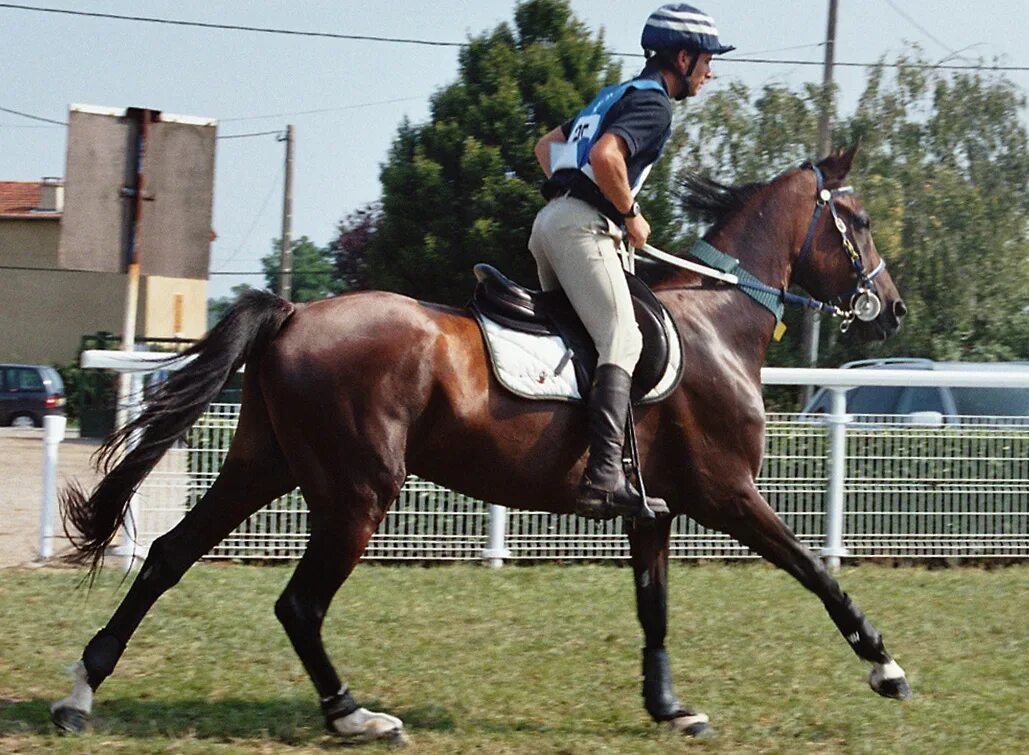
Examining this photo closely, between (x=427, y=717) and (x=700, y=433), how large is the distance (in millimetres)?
1619

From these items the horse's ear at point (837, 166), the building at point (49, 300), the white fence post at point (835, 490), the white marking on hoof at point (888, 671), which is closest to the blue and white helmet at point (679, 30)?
the horse's ear at point (837, 166)

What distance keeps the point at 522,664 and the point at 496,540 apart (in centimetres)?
299

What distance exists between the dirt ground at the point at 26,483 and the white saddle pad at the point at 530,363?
6.28 feet

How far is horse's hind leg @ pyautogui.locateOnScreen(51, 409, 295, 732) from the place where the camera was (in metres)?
5.35

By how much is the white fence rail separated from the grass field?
0.38 metres

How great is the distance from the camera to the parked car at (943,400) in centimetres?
1191

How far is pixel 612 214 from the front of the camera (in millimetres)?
5504

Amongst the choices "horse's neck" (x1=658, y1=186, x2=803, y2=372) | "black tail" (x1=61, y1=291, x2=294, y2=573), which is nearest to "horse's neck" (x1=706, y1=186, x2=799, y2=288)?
"horse's neck" (x1=658, y1=186, x2=803, y2=372)

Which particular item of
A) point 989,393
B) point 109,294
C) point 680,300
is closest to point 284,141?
point 109,294

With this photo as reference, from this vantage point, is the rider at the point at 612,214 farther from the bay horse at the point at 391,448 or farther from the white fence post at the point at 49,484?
the white fence post at the point at 49,484

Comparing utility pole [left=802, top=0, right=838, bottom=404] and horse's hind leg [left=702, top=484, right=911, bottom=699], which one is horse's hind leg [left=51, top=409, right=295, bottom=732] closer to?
horse's hind leg [left=702, top=484, right=911, bottom=699]

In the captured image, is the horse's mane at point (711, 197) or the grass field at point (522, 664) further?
the horse's mane at point (711, 197)

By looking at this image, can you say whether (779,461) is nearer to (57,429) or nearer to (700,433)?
(700,433)

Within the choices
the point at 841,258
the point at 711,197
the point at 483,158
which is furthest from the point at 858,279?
the point at 483,158
